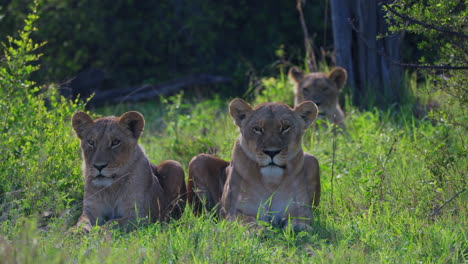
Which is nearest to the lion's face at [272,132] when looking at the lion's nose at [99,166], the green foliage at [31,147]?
the lion's nose at [99,166]

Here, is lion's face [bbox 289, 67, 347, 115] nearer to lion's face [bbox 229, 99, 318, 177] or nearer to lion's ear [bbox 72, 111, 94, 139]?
lion's face [bbox 229, 99, 318, 177]

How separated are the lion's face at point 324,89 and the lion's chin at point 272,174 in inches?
128

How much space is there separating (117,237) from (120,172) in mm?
577

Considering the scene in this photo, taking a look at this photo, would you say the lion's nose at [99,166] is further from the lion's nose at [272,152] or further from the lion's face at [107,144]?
the lion's nose at [272,152]

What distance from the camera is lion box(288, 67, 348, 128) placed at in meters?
7.93

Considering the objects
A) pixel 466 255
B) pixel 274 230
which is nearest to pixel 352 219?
pixel 274 230

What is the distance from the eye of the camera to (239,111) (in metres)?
4.99

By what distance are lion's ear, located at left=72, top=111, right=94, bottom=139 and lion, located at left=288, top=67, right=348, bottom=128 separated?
11.6 ft

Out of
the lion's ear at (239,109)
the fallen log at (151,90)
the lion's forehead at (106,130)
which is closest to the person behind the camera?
the lion's forehead at (106,130)

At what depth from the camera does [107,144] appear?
15.8 ft

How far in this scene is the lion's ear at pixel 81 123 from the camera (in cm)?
492

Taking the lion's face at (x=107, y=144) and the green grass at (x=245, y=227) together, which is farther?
the lion's face at (x=107, y=144)

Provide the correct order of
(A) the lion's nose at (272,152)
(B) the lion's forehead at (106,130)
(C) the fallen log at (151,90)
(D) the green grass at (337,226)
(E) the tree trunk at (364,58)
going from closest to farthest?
(D) the green grass at (337,226) → (A) the lion's nose at (272,152) → (B) the lion's forehead at (106,130) → (E) the tree trunk at (364,58) → (C) the fallen log at (151,90)

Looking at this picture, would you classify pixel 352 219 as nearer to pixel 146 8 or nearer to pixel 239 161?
pixel 239 161
